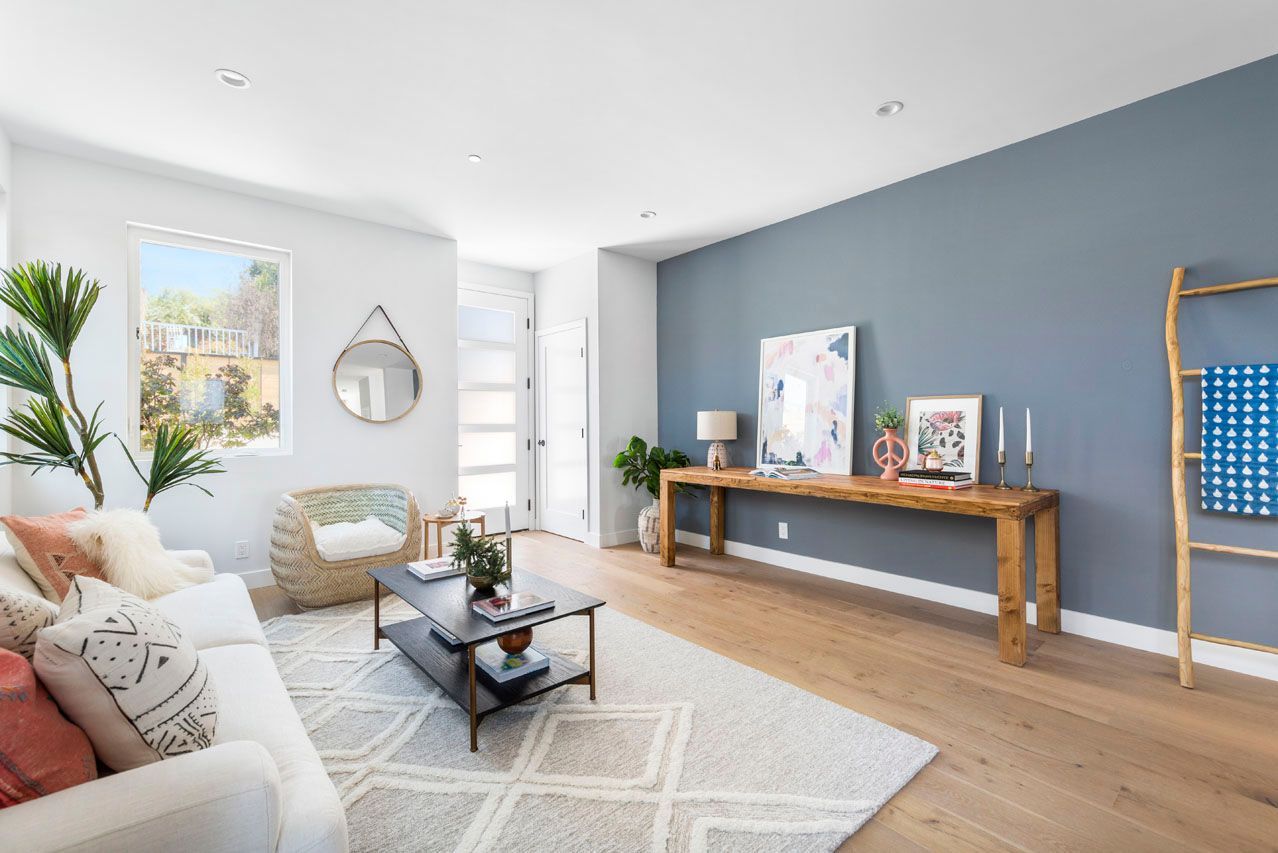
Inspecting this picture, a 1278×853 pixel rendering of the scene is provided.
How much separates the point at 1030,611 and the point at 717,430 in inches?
88.4

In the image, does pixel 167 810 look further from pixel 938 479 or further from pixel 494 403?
pixel 494 403

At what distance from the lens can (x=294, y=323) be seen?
154 inches

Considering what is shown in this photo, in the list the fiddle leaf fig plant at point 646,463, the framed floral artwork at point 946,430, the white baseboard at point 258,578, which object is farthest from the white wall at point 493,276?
the framed floral artwork at point 946,430

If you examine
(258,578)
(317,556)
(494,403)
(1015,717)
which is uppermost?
(494,403)

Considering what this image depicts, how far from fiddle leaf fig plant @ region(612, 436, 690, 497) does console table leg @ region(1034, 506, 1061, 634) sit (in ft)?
8.38

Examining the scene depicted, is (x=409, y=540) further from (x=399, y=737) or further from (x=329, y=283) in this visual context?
(x=329, y=283)

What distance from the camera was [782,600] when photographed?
3508 mm

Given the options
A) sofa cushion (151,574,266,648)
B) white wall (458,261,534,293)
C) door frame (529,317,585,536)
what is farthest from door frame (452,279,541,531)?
sofa cushion (151,574,266,648)

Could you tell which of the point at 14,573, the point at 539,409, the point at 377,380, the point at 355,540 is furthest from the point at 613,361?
the point at 14,573

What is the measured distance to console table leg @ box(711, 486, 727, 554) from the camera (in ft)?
15.3

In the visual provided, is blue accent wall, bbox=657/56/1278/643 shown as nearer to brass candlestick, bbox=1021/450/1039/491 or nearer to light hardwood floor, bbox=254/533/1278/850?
brass candlestick, bbox=1021/450/1039/491

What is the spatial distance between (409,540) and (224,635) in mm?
1654

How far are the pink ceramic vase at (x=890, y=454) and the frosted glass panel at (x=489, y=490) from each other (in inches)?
125

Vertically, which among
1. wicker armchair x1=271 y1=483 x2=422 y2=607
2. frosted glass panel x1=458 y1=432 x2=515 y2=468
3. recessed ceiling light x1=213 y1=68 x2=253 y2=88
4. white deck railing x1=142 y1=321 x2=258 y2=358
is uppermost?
recessed ceiling light x1=213 y1=68 x2=253 y2=88
